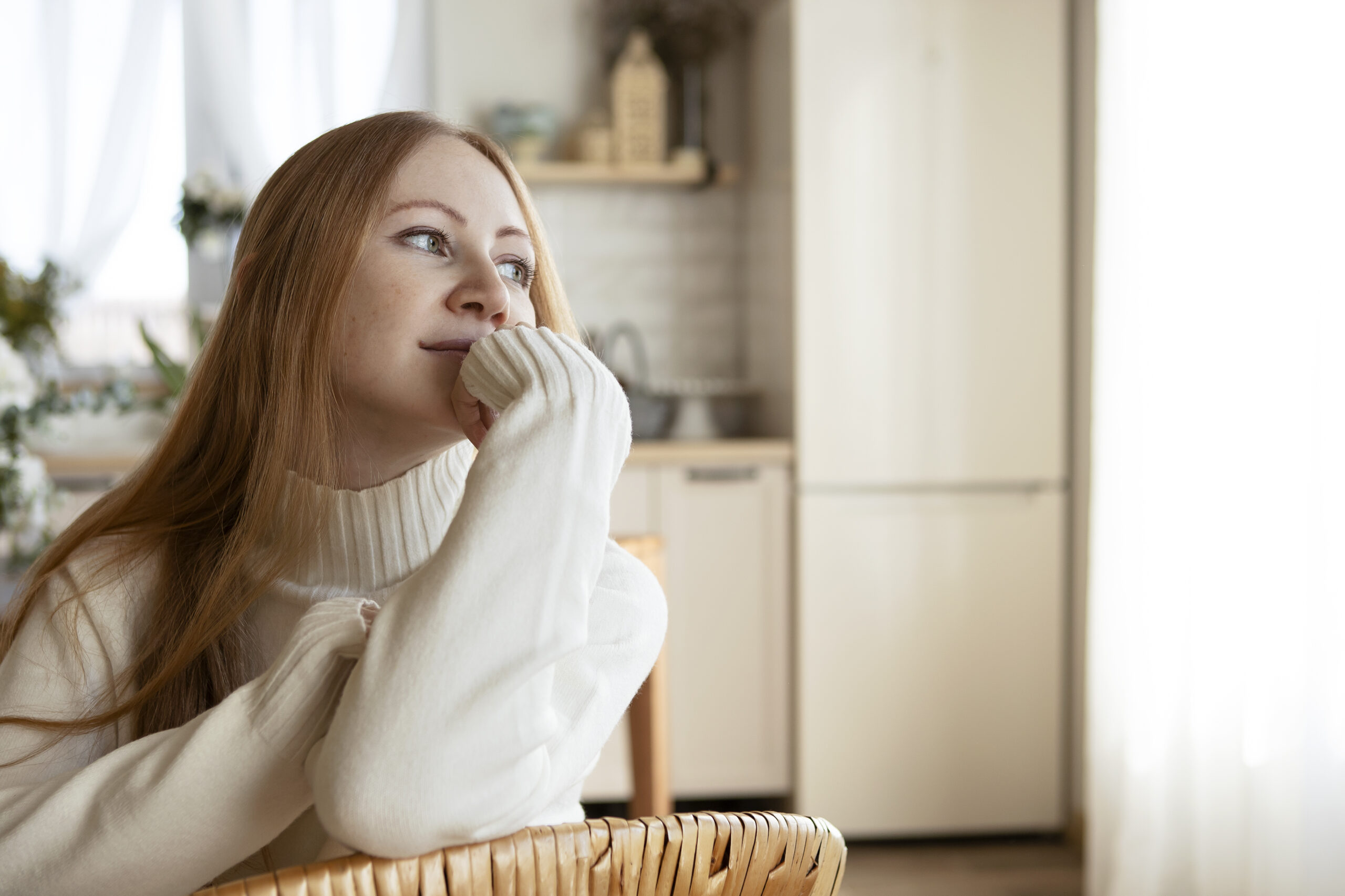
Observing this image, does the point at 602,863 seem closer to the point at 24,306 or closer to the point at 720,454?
the point at 24,306

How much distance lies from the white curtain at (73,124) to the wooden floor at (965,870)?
8.52 feet

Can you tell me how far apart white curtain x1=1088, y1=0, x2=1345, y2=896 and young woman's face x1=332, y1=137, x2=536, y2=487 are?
1.42m

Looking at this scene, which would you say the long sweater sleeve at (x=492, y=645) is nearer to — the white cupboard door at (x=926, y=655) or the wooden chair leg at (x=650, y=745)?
the wooden chair leg at (x=650, y=745)

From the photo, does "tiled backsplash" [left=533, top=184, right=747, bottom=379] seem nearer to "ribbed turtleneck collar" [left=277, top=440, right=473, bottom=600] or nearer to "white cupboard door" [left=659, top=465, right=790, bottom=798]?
"white cupboard door" [left=659, top=465, right=790, bottom=798]

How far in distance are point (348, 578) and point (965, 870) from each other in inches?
88.1

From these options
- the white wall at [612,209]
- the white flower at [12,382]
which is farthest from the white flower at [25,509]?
the white wall at [612,209]

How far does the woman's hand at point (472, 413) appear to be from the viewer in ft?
2.37

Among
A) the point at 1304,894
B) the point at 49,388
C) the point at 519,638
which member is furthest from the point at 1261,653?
the point at 49,388

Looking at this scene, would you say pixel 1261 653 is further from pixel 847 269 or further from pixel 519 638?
pixel 519 638

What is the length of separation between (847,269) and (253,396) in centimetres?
200

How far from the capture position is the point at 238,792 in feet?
1.84

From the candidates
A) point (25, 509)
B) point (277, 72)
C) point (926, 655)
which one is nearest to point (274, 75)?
point (277, 72)

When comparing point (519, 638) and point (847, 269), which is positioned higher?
point (847, 269)

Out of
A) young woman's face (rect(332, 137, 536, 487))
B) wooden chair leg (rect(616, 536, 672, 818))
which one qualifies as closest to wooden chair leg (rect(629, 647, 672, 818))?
wooden chair leg (rect(616, 536, 672, 818))
